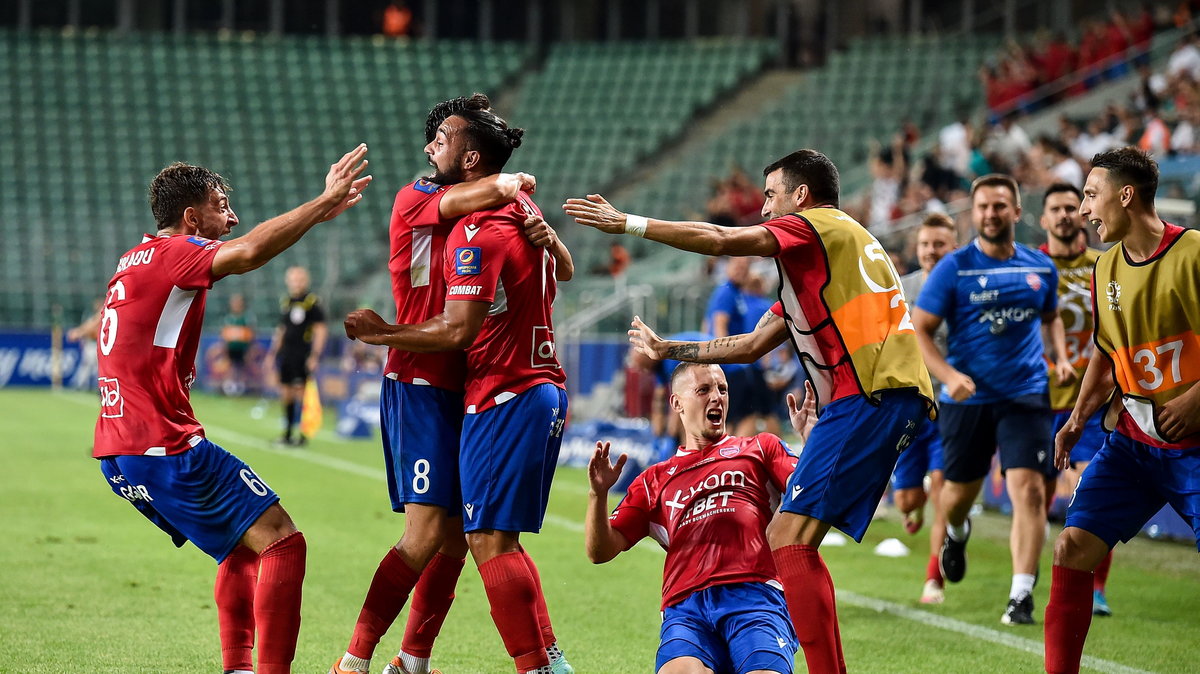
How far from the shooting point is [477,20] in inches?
1444

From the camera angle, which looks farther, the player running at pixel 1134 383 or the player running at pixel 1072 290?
the player running at pixel 1072 290

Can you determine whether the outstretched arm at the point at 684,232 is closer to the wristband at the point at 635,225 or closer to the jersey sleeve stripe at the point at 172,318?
the wristband at the point at 635,225

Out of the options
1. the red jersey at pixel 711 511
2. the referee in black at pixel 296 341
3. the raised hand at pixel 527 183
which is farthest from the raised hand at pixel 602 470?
the referee in black at pixel 296 341

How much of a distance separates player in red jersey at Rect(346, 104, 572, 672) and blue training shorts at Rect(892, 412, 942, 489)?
3.98m

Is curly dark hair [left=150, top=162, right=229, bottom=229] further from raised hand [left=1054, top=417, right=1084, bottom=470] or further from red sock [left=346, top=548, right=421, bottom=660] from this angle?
raised hand [left=1054, top=417, right=1084, bottom=470]

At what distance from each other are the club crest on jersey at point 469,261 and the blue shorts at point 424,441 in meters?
0.56

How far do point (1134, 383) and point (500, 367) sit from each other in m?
2.48

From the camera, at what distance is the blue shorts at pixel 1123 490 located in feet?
17.5

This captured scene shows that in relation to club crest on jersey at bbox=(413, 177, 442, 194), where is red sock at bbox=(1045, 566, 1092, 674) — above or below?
below

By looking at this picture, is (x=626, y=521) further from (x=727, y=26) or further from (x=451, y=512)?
(x=727, y=26)

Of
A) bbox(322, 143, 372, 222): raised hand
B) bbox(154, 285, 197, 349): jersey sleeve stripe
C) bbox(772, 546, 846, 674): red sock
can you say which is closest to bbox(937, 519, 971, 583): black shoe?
bbox(772, 546, 846, 674): red sock

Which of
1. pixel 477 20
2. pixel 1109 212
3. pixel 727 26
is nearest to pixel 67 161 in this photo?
pixel 477 20

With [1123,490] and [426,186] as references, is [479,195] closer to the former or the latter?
[426,186]

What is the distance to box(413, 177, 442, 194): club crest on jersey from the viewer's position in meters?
5.39
